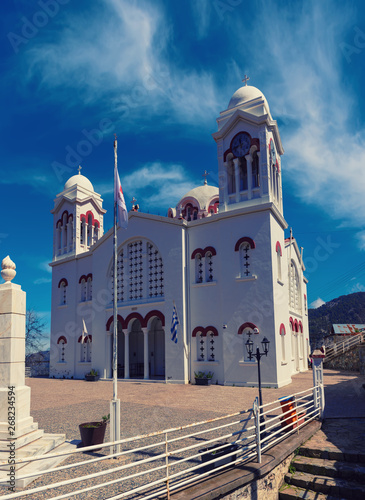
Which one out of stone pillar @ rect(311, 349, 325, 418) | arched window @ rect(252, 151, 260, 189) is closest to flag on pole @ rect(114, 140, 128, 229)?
stone pillar @ rect(311, 349, 325, 418)

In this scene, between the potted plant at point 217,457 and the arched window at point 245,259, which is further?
the arched window at point 245,259

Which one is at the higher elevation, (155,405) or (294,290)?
(294,290)

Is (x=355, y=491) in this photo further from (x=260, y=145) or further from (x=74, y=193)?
(x=74, y=193)

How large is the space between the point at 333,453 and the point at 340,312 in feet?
381

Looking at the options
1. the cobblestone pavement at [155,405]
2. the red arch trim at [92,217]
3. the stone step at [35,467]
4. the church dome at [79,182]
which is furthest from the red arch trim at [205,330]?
the church dome at [79,182]

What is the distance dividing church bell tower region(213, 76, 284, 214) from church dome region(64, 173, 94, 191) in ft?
42.4

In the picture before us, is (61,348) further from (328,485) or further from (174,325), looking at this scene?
(328,485)

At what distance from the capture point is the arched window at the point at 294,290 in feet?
89.1

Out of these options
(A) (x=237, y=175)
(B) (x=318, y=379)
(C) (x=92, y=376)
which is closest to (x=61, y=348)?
(C) (x=92, y=376)

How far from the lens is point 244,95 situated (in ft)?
75.4

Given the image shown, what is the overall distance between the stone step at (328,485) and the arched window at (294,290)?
1927cm

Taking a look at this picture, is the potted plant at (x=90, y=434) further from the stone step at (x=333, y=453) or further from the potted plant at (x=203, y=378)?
the potted plant at (x=203, y=378)

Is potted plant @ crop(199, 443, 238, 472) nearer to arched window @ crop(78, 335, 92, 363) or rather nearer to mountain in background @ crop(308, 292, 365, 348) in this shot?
arched window @ crop(78, 335, 92, 363)

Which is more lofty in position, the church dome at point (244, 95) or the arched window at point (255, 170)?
the church dome at point (244, 95)
